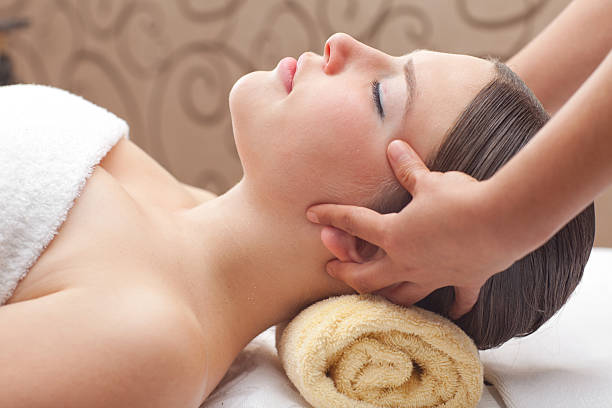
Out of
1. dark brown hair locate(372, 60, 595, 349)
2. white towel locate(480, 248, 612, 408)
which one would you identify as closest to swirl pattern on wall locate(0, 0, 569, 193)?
white towel locate(480, 248, 612, 408)

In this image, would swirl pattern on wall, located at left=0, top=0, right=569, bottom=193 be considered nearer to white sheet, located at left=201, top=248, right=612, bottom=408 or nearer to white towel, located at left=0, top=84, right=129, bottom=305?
A: white sheet, located at left=201, top=248, right=612, bottom=408

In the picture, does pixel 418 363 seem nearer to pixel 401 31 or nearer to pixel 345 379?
pixel 345 379

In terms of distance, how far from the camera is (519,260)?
96 centimetres

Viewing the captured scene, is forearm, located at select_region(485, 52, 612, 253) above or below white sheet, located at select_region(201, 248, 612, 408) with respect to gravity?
above

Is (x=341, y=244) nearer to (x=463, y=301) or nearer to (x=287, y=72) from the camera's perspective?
(x=463, y=301)

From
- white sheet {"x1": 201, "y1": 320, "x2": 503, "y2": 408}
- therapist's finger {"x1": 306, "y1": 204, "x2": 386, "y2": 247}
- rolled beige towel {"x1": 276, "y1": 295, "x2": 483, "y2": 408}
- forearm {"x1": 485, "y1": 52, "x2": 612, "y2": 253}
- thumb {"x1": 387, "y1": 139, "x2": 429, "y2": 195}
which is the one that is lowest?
white sheet {"x1": 201, "y1": 320, "x2": 503, "y2": 408}

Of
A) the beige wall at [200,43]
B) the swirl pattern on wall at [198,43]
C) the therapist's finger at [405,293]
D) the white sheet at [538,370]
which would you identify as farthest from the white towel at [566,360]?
the swirl pattern on wall at [198,43]

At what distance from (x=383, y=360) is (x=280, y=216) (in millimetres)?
277

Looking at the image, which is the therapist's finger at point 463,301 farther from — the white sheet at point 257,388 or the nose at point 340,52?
the nose at point 340,52

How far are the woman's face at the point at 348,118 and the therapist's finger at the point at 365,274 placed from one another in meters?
0.10

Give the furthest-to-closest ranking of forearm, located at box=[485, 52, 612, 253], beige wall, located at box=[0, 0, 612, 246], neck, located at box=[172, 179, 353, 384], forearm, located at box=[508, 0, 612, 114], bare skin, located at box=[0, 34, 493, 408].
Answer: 1. beige wall, located at box=[0, 0, 612, 246]
2. forearm, located at box=[508, 0, 612, 114]
3. neck, located at box=[172, 179, 353, 384]
4. bare skin, located at box=[0, 34, 493, 408]
5. forearm, located at box=[485, 52, 612, 253]

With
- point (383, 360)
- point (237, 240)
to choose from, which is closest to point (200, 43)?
point (237, 240)

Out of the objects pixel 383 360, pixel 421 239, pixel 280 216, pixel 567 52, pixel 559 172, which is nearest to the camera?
pixel 559 172

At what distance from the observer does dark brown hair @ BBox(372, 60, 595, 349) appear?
0.95 m
